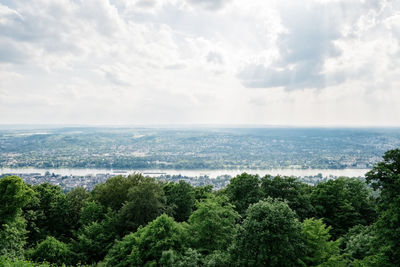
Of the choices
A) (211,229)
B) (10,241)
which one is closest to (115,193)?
(10,241)

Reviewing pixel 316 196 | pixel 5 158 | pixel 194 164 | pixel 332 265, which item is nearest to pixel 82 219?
pixel 332 265

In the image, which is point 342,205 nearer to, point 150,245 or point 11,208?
point 150,245

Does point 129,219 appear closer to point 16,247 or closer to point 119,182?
point 119,182

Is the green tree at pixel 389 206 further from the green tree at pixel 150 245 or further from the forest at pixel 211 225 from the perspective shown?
the green tree at pixel 150 245

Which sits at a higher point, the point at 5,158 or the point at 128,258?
the point at 128,258

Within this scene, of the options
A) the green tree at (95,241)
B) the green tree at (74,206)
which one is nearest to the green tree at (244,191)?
the green tree at (95,241)
